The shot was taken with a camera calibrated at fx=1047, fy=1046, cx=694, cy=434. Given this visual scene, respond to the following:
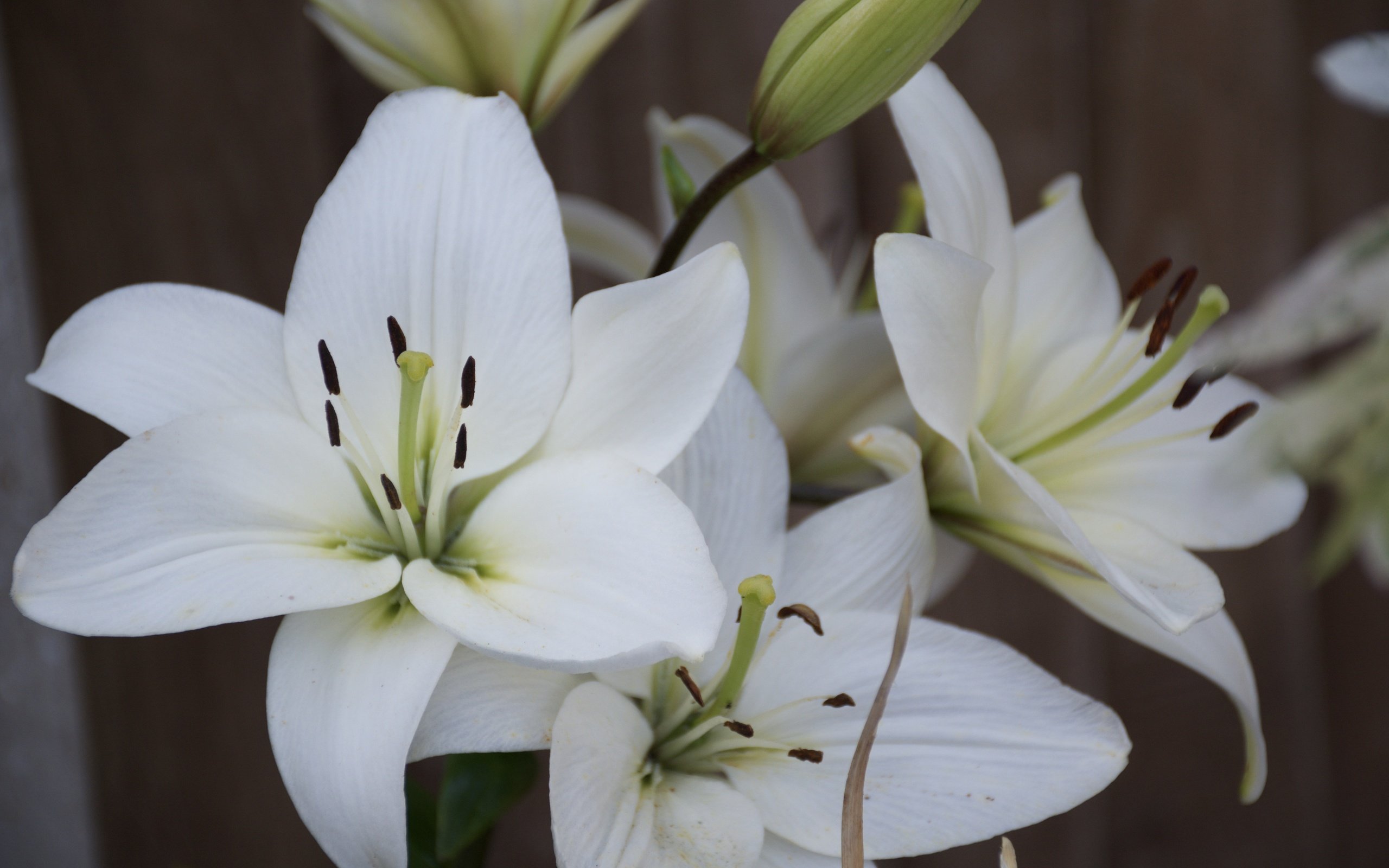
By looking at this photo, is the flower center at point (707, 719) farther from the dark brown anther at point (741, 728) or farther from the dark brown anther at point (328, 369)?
the dark brown anther at point (328, 369)

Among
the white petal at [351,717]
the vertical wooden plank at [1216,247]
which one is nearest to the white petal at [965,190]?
the white petal at [351,717]

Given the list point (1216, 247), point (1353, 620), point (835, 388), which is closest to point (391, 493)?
point (835, 388)

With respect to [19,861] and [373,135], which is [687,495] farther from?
[19,861]

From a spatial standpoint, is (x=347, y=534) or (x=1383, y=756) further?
(x=1383, y=756)

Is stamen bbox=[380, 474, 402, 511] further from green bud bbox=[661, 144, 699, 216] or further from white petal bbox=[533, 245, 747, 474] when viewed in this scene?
green bud bbox=[661, 144, 699, 216]

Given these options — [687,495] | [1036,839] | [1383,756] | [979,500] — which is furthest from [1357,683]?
[687,495]

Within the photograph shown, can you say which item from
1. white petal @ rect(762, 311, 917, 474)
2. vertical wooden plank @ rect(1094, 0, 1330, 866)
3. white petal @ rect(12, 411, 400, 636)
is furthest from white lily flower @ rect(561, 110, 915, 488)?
vertical wooden plank @ rect(1094, 0, 1330, 866)
